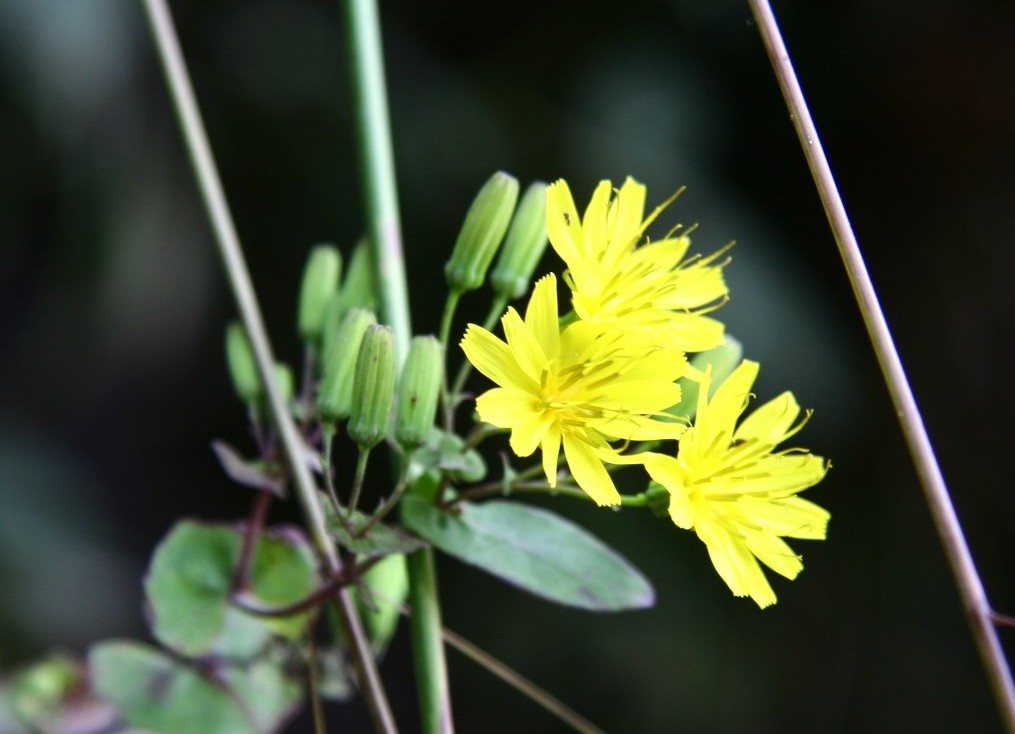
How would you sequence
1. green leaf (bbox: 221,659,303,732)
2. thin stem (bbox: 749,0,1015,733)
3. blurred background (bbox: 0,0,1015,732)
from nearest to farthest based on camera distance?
thin stem (bbox: 749,0,1015,733), green leaf (bbox: 221,659,303,732), blurred background (bbox: 0,0,1015,732)

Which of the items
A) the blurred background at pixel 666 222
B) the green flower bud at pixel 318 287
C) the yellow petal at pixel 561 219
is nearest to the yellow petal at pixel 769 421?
the yellow petal at pixel 561 219

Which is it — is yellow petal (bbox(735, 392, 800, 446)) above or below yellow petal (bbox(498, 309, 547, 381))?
below

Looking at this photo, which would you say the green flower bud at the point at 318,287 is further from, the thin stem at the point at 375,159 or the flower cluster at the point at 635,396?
the flower cluster at the point at 635,396

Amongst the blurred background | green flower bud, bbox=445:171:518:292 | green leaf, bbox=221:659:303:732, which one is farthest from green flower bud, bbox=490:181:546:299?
the blurred background

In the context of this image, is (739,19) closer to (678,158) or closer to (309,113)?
(678,158)

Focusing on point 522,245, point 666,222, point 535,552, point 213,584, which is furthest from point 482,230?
point 666,222

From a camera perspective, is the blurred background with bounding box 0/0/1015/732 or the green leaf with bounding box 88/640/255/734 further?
the blurred background with bounding box 0/0/1015/732

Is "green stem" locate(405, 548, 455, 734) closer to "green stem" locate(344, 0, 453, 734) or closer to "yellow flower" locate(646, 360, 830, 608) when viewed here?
"green stem" locate(344, 0, 453, 734)

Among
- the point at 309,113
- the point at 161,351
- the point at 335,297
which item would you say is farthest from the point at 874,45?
the point at 161,351
